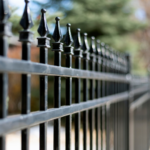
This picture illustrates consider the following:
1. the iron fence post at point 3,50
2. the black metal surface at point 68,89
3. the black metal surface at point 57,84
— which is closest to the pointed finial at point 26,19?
the iron fence post at point 3,50

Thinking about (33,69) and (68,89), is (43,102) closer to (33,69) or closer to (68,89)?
(33,69)

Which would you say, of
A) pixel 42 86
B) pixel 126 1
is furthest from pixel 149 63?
pixel 42 86

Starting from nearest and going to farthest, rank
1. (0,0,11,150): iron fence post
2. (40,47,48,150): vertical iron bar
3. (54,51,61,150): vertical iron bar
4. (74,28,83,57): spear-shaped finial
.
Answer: (0,0,11,150): iron fence post < (40,47,48,150): vertical iron bar < (54,51,61,150): vertical iron bar < (74,28,83,57): spear-shaped finial

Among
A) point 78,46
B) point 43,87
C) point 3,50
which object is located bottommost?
point 43,87

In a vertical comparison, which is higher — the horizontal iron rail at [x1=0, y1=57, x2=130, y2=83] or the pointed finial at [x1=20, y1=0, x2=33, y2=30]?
the pointed finial at [x1=20, y1=0, x2=33, y2=30]

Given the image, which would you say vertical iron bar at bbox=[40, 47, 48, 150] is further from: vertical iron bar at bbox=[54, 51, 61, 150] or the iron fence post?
the iron fence post

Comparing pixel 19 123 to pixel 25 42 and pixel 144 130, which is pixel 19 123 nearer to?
pixel 25 42

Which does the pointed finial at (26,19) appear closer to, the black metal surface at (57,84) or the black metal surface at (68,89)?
the black metal surface at (57,84)

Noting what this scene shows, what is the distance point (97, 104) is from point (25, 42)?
3.51 ft

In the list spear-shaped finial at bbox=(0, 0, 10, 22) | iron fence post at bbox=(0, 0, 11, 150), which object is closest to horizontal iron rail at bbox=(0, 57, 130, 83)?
iron fence post at bbox=(0, 0, 11, 150)

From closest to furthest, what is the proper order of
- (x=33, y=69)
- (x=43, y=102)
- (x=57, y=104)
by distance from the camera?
(x=33, y=69) → (x=43, y=102) → (x=57, y=104)

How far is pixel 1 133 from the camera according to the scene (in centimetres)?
82

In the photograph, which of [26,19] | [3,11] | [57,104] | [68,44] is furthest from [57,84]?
[3,11]

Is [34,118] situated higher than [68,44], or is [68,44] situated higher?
[68,44]
